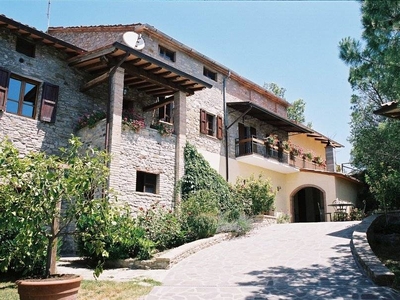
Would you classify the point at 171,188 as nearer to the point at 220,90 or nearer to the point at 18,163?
the point at 220,90

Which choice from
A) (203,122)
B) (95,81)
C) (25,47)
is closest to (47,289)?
(95,81)

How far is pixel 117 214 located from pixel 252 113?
14.8 m

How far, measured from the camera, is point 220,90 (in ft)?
61.7

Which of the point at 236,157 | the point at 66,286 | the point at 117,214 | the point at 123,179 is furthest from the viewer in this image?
the point at 236,157

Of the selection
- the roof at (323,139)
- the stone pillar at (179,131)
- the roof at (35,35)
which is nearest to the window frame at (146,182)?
the stone pillar at (179,131)

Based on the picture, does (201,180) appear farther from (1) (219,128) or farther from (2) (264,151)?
(2) (264,151)

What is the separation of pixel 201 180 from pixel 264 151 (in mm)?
6046

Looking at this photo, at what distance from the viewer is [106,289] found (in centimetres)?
673

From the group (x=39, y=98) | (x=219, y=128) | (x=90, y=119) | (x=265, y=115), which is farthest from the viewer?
(x=265, y=115)

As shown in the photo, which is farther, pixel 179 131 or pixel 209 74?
pixel 209 74

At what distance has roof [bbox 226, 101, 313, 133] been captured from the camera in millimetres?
17959

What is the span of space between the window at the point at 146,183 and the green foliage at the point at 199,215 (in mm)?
1224

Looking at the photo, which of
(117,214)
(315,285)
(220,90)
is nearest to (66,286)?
(117,214)

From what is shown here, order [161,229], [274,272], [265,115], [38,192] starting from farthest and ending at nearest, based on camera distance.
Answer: [265,115], [161,229], [274,272], [38,192]
